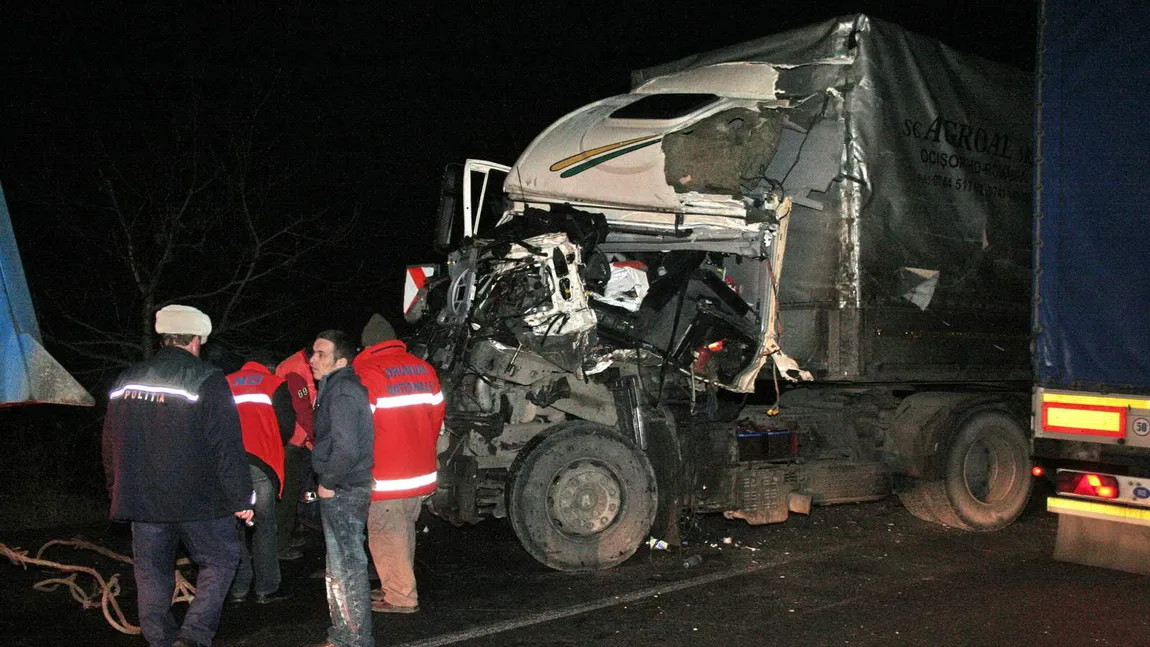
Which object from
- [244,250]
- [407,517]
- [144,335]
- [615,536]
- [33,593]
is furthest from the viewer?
[244,250]

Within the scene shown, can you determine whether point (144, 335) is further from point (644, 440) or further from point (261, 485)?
point (644, 440)

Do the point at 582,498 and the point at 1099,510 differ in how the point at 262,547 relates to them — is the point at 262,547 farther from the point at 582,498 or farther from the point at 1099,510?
the point at 1099,510

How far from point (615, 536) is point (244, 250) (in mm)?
6961

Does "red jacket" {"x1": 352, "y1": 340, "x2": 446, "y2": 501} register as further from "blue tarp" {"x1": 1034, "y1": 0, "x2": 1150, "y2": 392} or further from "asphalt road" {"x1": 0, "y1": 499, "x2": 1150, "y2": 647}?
"blue tarp" {"x1": 1034, "y1": 0, "x2": 1150, "y2": 392}

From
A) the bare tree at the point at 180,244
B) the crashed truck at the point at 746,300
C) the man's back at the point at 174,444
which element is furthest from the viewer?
the bare tree at the point at 180,244

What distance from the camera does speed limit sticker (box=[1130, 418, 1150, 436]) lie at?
5258 millimetres

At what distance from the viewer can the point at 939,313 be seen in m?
7.80

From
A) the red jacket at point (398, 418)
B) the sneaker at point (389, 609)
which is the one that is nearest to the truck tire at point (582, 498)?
the sneaker at point (389, 609)

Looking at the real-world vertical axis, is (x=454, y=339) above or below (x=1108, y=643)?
above

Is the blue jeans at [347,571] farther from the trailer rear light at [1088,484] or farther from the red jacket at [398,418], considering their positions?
the trailer rear light at [1088,484]

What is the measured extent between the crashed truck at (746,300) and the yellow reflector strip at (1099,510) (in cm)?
179

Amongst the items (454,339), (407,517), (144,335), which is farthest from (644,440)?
(144,335)

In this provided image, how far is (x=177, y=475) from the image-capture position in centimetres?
443

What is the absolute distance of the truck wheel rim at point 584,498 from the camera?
6516 millimetres
